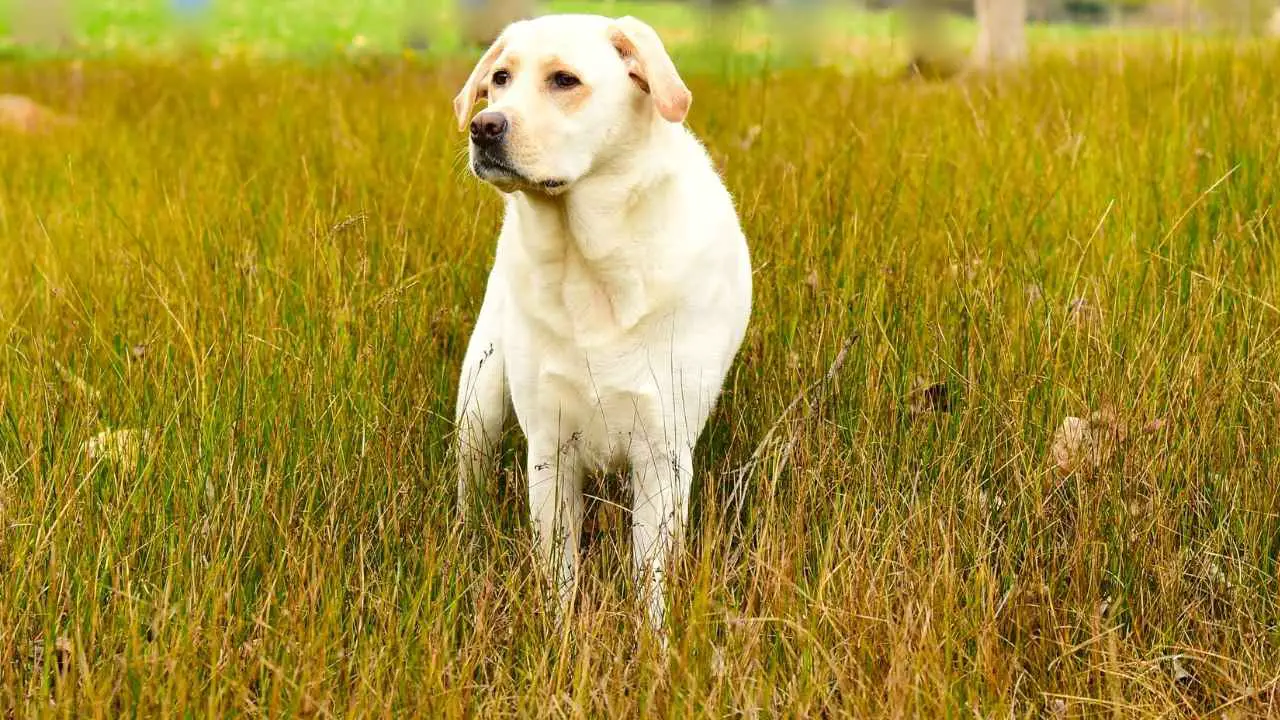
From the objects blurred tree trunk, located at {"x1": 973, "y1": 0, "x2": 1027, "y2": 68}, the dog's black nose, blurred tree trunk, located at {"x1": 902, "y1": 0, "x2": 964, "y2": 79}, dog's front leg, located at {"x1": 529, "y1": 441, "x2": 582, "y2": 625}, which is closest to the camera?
the dog's black nose

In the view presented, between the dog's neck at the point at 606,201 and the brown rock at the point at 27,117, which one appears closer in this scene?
the dog's neck at the point at 606,201

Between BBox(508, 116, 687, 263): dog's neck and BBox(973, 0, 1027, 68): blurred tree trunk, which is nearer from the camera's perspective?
BBox(508, 116, 687, 263): dog's neck

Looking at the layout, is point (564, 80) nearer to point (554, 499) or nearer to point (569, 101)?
point (569, 101)

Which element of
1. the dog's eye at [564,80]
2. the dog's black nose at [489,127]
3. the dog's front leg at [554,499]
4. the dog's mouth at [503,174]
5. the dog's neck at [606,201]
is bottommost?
the dog's front leg at [554,499]

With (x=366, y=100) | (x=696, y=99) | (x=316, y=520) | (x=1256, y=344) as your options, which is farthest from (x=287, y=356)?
(x=366, y=100)

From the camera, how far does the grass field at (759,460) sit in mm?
2428

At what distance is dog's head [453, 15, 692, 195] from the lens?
2783 mm

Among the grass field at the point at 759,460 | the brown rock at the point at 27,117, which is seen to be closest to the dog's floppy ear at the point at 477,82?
the grass field at the point at 759,460

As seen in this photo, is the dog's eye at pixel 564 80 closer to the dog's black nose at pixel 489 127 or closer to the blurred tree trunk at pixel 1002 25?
the dog's black nose at pixel 489 127

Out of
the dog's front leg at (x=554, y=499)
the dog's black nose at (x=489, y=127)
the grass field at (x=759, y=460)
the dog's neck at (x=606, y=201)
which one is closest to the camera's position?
the grass field at (x=759, y=460)

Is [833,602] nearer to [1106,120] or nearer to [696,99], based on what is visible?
[1106,120]

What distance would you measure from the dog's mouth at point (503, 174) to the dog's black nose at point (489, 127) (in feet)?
0.08

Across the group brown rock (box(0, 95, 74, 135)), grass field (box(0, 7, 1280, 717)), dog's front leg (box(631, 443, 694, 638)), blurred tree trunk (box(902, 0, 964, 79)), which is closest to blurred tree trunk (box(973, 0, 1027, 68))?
blurred tree trunk (box(902, 0, 964, 79))

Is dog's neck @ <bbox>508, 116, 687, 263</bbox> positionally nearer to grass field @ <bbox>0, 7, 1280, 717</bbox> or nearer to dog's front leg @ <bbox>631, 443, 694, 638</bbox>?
grass field @ <bbox>0, 7, 1280, 717</bbox>
